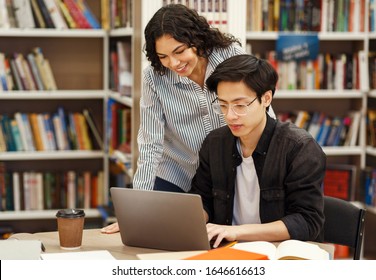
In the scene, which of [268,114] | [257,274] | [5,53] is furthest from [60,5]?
[257,274]

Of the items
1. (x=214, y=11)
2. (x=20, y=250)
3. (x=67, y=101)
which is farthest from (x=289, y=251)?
(x=67, y=101)

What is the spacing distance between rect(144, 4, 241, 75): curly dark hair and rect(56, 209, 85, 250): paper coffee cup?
2.44 feet

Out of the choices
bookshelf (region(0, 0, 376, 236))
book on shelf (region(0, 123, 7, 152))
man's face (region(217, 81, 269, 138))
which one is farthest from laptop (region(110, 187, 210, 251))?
book on shelf (region(0, 123, 7, 152))

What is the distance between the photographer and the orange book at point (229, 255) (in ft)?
4.97

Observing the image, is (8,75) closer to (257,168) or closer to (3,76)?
(3,76)

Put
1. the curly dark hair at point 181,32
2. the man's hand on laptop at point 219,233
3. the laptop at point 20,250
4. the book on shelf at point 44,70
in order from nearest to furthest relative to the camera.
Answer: the laptop at point 20,250 → the man's hand on laptop at point 219,233 → the curly dark hair at point 181,32 → the book on shelf at point 44,70

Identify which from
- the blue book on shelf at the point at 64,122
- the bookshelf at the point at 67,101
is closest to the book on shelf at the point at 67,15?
the bookshelf at the point at 67,101

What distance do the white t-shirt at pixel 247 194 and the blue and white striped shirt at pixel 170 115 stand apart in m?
0.41

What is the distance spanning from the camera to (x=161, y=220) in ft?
5.85

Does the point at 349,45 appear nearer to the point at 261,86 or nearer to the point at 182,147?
the point at 182,147

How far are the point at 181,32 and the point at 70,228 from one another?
0.81 m

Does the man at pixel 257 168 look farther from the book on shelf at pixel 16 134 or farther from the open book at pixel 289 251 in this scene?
the book on shelf at pixel 16 134

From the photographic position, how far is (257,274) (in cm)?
142

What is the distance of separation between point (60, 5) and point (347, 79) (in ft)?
6.02
